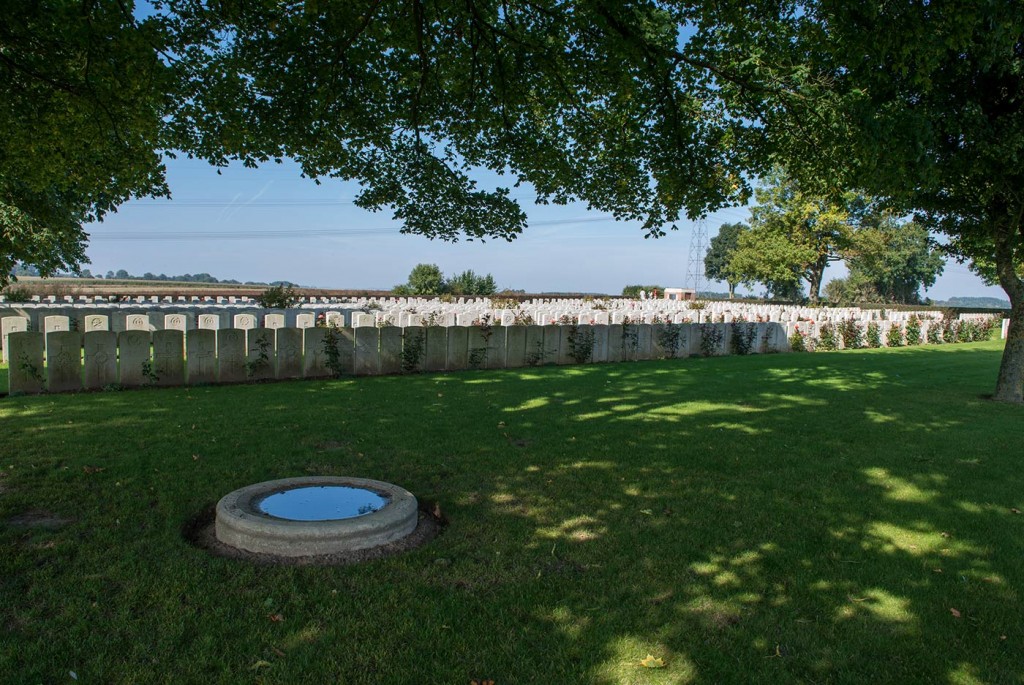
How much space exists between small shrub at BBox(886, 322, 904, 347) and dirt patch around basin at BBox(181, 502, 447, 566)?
22961mm

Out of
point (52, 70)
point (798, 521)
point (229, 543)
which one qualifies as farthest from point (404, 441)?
point (52, 70)

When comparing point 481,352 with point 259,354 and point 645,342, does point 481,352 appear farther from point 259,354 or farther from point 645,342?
point 645,342

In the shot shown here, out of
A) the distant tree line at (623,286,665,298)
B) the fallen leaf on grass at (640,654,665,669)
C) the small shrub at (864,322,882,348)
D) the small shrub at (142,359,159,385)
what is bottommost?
the fallen leaf on grass at (640,654,665,669)

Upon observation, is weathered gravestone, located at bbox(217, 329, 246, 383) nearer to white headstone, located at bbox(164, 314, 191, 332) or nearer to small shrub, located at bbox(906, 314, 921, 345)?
white headstone, located at bbox(164, 314, 191, 332)

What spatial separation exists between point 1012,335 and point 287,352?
1204 centimetres

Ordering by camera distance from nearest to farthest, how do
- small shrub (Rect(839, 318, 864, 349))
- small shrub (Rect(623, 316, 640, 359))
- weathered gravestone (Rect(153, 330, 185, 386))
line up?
weathered gravestone (Rect(153, 330, 185, 386))
small shrub (Rect(623, 316, 640, 359))
small shrub (Rect(839, 318, 864, 349))

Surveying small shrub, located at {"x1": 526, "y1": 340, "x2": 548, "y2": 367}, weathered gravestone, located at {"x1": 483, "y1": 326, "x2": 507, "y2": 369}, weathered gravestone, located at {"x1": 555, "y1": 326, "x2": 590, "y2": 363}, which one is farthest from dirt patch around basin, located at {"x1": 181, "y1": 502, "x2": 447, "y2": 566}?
weathered gravestone, located at {"x1": 555, "y1": 326, "x2": 590, "y2": 363}

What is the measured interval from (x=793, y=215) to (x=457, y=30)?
37.7 metres

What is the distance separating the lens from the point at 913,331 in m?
23.8

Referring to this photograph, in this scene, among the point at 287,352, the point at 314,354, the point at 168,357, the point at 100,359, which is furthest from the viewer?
the point at 314,354

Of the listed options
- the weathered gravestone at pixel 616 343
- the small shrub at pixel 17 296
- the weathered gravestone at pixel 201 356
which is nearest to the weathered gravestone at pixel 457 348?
the weathered gravestone at pixel 616 343

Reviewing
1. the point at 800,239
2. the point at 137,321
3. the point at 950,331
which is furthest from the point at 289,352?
the point at 800,239

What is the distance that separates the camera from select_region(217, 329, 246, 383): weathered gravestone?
33.8 feet

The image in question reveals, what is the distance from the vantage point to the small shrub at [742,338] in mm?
17906
